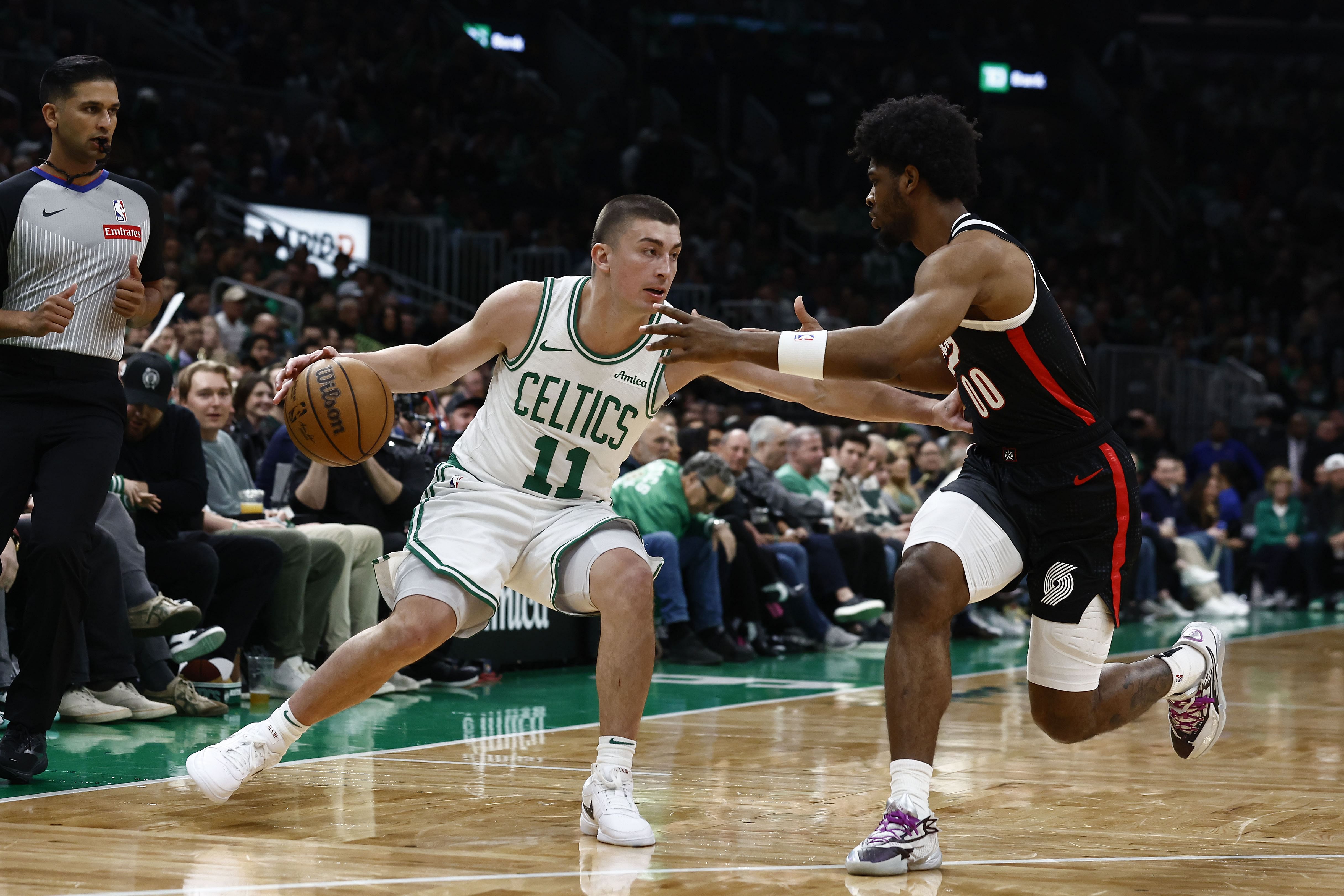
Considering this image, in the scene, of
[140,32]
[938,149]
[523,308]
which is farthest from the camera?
[140,32]

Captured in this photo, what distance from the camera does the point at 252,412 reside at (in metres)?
8.41

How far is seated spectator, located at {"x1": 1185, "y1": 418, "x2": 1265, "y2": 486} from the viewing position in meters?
17.7

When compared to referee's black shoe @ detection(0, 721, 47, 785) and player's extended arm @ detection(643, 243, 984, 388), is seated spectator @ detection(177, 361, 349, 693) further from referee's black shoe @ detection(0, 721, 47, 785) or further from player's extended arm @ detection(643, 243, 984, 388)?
player's extended arm @ detection(643, 243, 984, 388)

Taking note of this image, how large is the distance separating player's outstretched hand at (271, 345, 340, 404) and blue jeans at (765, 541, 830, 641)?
5.64 metres

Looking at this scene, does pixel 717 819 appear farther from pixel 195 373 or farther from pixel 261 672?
pixel 195 373

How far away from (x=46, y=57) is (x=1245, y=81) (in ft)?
61.3

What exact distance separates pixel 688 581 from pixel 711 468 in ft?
2.46

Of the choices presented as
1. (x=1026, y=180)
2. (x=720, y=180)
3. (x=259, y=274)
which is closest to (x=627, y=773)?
(x=259, y=274)

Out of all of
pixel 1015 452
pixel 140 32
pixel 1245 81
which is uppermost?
pixel 1245 81

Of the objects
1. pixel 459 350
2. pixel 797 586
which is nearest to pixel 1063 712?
pixel 459 350

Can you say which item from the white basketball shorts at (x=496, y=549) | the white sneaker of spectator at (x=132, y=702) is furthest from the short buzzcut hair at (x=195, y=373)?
the white basketball shorts at (x=496, y=549)

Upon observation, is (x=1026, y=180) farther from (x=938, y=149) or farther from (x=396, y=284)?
(x=938, y=149)

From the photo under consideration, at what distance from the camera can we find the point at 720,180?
73.5 ft

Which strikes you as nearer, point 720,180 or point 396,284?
point 396,284
